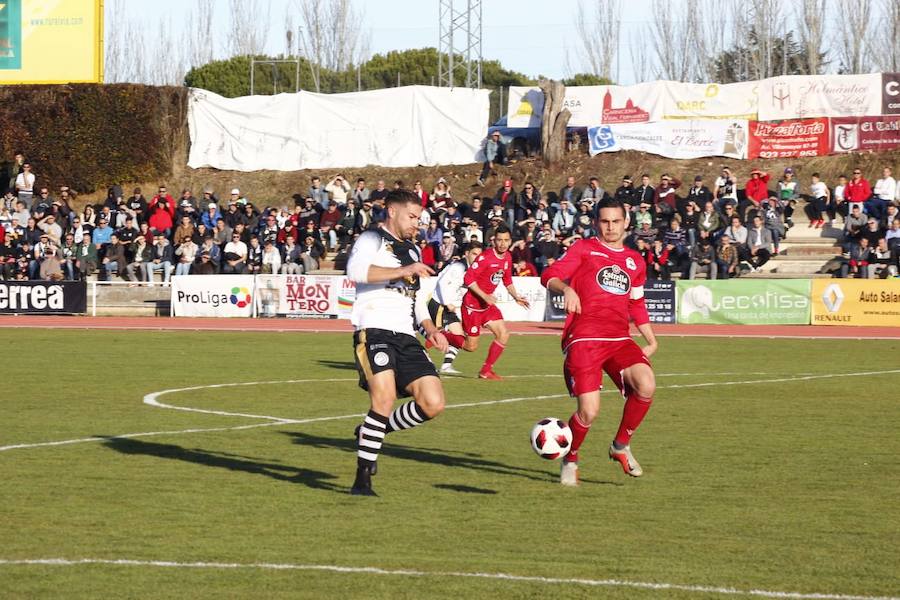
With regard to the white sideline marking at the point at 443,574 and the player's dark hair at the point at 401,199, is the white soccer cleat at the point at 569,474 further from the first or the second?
the white sideline marking at the point at 443,574

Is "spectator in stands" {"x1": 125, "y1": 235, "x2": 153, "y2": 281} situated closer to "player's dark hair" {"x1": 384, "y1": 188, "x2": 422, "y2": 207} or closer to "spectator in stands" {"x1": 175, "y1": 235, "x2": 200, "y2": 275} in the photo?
"spectator in stands" {"x1": 175, "y1": 235, "x2": 200, "y2": 275}

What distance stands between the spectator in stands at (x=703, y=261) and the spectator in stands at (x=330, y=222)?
37.8ft

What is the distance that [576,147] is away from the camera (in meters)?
47.8

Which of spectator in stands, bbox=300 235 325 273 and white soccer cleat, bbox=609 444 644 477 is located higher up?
spectator in stands, bbox=300 235 325 273

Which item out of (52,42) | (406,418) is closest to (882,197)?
(52,42)

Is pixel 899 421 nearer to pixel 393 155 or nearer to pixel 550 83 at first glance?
pixel 550 83

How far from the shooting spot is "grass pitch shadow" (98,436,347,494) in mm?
10180

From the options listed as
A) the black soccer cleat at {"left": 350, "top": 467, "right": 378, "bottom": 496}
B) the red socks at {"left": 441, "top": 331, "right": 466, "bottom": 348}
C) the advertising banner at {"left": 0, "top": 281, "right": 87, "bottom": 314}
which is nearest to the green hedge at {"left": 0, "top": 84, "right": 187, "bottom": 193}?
the advertising banner at {"left": 0, "top": 281, "right": 87, "bottom": 314}

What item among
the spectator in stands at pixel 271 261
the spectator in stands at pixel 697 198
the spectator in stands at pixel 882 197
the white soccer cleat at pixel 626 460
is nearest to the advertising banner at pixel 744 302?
the spectator in stands at pixel 697 198

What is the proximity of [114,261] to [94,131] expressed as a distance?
15.2 meters

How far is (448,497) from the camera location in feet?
31.0

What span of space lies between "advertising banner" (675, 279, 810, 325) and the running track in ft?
1.71

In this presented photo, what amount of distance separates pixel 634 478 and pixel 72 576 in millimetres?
4952

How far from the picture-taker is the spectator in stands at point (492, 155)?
152ft
